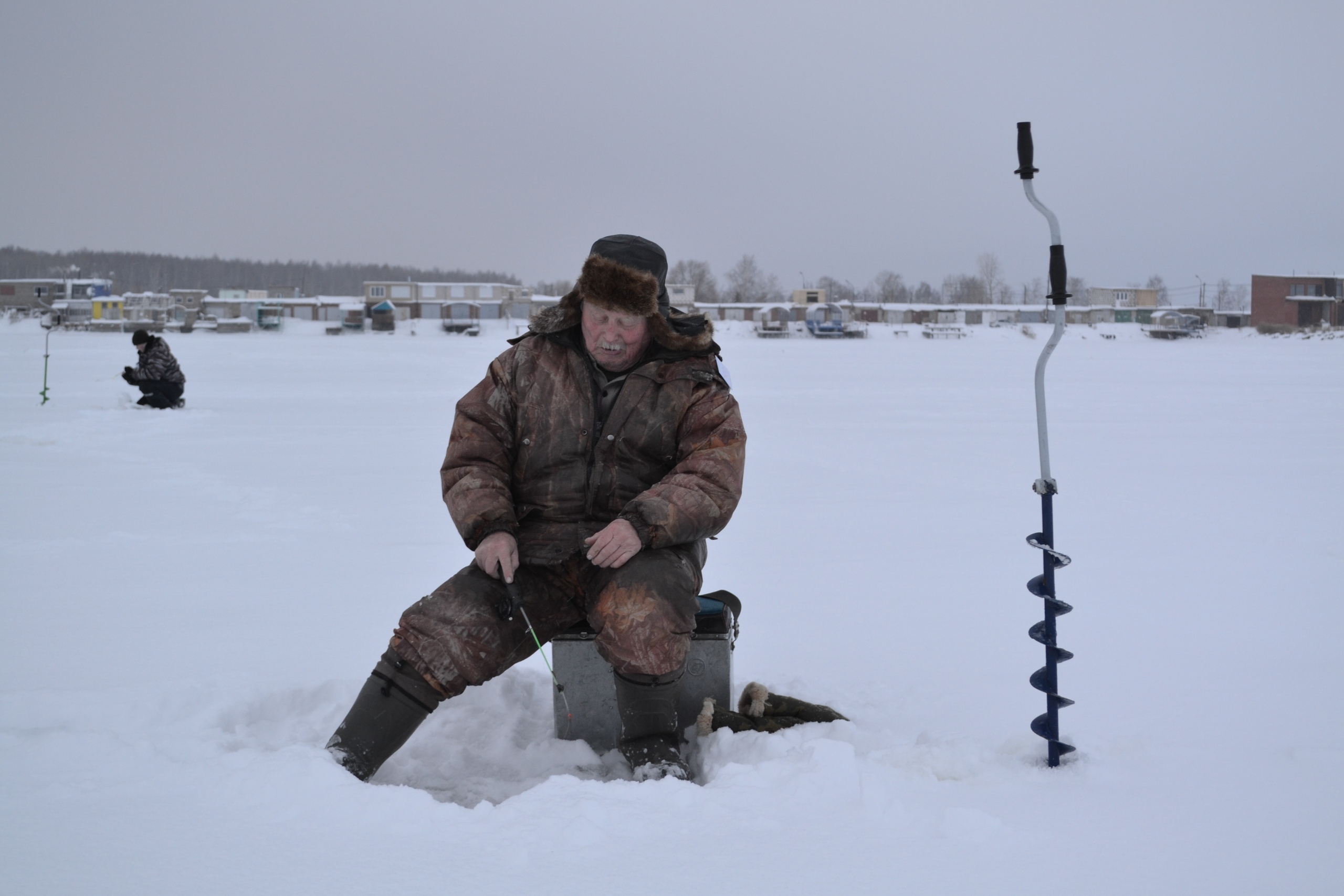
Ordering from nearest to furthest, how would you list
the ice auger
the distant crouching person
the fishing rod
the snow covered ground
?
the snow covered ground
the ice auger
the fishing rod
the distant crouching person

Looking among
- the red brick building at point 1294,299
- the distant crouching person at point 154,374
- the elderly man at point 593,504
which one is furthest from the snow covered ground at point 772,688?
the red brick building at point 1294,299

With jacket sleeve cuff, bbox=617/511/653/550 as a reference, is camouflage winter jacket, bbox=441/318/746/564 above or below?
above

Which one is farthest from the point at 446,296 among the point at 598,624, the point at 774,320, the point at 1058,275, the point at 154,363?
the point at 1058,275

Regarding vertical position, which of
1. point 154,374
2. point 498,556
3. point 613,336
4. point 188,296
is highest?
point 188,296

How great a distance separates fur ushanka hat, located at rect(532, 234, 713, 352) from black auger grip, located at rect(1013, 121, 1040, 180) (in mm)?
953

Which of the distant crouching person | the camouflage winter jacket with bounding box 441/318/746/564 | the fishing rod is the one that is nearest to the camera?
the fishing rod

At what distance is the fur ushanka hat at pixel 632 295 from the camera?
9.04 feet

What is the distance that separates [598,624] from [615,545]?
23 centimetres

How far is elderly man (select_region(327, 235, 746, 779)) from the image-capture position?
8.14 feet

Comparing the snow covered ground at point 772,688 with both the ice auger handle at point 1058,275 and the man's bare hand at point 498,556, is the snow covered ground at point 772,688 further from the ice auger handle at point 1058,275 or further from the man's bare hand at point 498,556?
the ice auger handle at point 1058,275

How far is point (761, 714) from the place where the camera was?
2.79 meters

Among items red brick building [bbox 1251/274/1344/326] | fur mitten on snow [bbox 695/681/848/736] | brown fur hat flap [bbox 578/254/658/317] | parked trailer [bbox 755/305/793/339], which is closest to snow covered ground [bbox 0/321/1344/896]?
fur mitten on snow [bbox 695/681/848/736]

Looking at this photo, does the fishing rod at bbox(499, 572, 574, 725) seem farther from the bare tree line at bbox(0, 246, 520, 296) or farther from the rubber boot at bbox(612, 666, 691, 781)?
the bare tree line at bbox(0, 246, 520, 296)

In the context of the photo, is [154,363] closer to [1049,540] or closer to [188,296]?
[1049,540]
